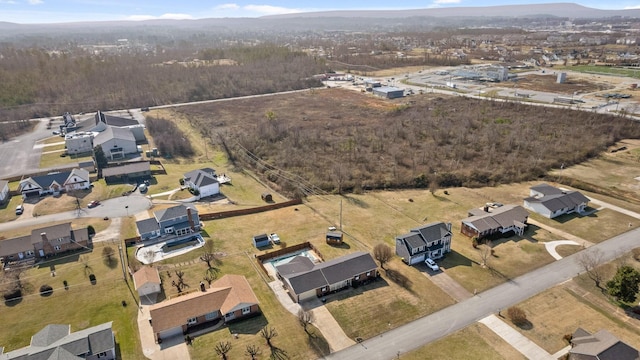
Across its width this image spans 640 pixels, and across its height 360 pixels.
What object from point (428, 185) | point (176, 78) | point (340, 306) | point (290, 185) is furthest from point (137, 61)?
point (340, 306)

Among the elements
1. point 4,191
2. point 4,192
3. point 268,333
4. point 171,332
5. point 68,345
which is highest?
point 4,191

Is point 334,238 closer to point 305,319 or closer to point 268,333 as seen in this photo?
point 305,319

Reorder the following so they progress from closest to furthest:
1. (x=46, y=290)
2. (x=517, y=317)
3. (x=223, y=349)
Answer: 1. (x=223, y=349)
2. (x=517, y=317)
3. (x=46, y=290)

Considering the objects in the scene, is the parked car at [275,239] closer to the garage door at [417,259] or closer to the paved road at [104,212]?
the garage door at [417,259]

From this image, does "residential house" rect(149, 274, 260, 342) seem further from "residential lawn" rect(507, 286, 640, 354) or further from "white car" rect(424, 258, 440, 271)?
"residential lawn" rect(507, 286, 640, 354)

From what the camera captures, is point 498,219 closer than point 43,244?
No

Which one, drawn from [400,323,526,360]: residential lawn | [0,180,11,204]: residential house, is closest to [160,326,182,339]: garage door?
[400,323,526,360]: residential lawn

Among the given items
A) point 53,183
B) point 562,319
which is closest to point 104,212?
point 53,183

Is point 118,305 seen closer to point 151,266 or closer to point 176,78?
point 151,266
